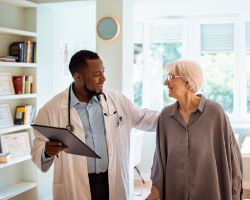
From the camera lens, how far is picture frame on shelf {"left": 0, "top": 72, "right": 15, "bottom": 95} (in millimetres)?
3618

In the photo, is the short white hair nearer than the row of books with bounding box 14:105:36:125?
Yes

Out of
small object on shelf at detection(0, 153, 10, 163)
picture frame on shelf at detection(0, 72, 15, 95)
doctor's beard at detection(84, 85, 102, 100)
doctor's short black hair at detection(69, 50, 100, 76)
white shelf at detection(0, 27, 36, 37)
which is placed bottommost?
small object on shelf at detection(0, 153, 10, 163)

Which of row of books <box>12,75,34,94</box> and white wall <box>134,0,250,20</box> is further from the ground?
white wall <box>134,0,250,20</box>

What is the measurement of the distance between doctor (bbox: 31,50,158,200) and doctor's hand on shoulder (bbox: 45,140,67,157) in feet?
0.23

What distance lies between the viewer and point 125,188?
233cm

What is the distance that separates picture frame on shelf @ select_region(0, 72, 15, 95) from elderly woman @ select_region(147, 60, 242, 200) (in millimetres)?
2137

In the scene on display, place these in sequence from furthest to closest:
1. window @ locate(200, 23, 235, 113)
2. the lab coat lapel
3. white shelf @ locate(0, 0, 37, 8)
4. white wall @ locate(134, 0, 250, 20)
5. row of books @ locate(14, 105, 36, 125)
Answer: window @ locate(200, 23, 235, 113) → white wall @ locate(134, 0, 250, 20) → row of books @ locate(14, 105, 36, 125) → white shelf @ locate(0, 0, 37, 8) → the lab coat lapel

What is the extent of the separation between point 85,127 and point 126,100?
15.2 inches

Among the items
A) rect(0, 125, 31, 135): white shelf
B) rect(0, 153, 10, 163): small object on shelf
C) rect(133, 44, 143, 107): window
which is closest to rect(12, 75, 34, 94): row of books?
rect(0, 125, 31, 135): white shelf

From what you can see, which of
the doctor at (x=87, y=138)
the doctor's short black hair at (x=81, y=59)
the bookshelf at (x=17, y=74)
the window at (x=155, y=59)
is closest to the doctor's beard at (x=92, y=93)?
the doctor at (x=87, y=138)

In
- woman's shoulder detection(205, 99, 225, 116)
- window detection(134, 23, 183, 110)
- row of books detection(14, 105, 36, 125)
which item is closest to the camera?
woman's shoulder detection(205, 99, 225, 116)

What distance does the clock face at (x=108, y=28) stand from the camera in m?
3.52

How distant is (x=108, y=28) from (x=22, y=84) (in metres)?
1.11

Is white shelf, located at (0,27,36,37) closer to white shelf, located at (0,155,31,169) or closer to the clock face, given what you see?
the clock face
